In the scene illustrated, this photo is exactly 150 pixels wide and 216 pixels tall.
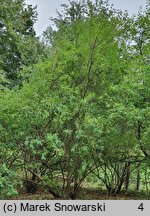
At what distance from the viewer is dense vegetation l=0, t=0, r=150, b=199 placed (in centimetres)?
629

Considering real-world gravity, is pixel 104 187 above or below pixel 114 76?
below

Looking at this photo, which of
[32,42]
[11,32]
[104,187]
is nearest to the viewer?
[104,187]

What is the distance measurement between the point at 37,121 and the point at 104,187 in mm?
4844

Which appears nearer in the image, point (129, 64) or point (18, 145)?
point (18, 145)

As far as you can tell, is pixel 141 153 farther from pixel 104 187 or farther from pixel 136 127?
pixel 104 187

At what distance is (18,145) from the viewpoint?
6602 mm

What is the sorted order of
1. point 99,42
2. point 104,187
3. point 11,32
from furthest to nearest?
point 11,32, point 104,187, point 99,42

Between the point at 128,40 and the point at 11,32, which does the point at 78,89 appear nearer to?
the point at 128,40

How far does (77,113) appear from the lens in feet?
21.7

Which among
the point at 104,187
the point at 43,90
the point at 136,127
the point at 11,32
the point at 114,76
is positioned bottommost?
the point at 104,187

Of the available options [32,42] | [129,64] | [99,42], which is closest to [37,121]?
[99,42]

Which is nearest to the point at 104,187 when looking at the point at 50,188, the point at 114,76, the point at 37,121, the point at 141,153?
the point at 141,153

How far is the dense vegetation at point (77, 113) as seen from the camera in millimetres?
6285

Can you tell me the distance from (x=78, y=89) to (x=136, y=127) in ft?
5.43
